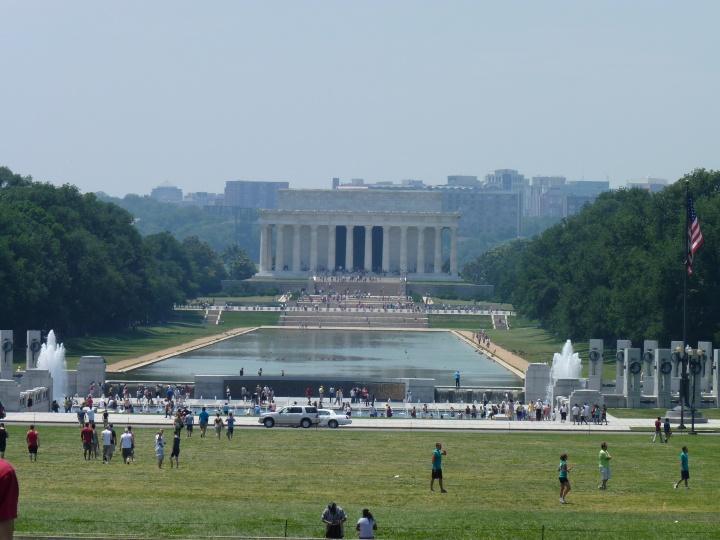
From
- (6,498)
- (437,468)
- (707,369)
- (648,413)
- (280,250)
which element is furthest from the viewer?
(280,250)

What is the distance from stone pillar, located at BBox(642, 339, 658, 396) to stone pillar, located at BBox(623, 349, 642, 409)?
3.24 meters

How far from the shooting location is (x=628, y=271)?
84312 mm

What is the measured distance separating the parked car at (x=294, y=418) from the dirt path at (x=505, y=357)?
26.0m

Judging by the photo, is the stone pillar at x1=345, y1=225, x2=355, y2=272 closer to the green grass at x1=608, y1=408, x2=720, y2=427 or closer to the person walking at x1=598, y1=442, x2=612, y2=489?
the green grass at x1=608, y1=408, x2=720, y2=427

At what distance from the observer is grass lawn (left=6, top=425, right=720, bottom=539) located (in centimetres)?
2386

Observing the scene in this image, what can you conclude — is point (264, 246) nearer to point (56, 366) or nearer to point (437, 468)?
point (56, 366)

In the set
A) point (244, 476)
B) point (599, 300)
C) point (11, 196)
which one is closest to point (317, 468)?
point (244, 476)

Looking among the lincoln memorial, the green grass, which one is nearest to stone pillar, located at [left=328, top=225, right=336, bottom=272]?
the lincoln memorial

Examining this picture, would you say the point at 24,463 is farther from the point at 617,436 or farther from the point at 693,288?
the point at 693,288

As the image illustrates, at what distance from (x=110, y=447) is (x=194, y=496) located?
23.2ft

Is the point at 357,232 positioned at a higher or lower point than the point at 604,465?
higher

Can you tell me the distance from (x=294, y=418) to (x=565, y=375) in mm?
23643

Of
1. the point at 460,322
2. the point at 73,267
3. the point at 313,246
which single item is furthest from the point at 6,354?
the point at 313,246

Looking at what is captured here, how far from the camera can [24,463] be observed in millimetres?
34469
